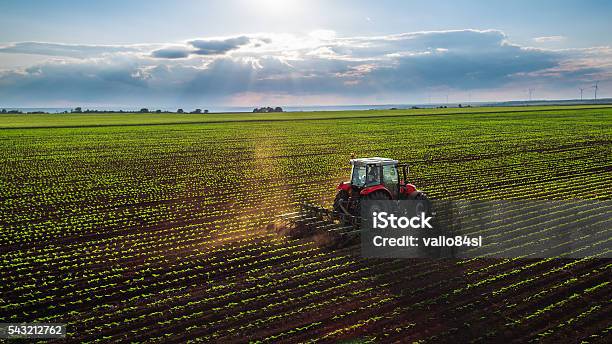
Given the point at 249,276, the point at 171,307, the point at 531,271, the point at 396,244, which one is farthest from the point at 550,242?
the point at 171,307

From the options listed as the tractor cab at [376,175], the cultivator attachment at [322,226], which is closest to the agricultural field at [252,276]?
the cultivator attachment at [322,226]

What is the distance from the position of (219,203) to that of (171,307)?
442 inches

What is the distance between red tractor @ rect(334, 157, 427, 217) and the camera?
632 inches

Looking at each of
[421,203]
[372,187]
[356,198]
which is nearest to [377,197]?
[372,187]

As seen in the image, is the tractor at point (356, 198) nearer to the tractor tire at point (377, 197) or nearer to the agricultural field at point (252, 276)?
the tractor tire at point (377, 197)

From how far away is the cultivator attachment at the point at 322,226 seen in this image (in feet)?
50.8

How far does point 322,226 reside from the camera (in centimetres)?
1597

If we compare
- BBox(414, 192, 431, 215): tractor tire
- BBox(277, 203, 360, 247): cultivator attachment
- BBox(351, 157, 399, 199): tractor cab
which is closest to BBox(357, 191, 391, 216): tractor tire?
BBox(351, 157, 399, 199): tractor cab

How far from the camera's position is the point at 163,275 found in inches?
526

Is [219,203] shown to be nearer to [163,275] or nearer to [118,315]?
[163,275]

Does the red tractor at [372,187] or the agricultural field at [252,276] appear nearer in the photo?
the agricultural field at [252,276]

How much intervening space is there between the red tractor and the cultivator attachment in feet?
1.06

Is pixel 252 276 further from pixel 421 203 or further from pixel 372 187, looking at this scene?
pixel 421 203

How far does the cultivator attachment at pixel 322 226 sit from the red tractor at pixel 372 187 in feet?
1.06
